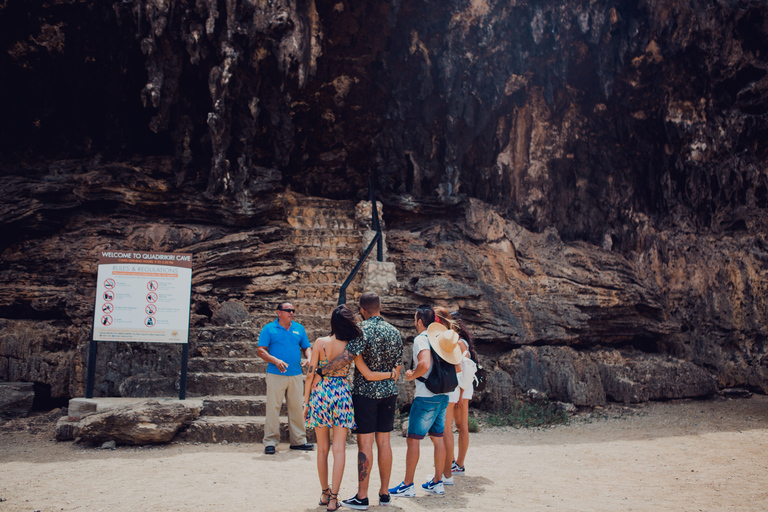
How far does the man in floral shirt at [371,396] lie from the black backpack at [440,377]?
32cm

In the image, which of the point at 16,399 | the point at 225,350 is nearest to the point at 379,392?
the point at 225,350

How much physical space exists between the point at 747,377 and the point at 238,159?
31.6 ft

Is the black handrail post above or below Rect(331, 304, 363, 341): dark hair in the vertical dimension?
above

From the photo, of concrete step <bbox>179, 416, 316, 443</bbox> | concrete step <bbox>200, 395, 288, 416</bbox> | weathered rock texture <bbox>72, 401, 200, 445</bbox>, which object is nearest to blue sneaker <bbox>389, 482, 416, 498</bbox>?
concrete step <bbox>179, 416, 316, 443</bbox>

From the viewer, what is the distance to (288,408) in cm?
484

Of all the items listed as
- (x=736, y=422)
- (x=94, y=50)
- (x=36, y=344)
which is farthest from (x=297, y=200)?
(x=736, y=422)

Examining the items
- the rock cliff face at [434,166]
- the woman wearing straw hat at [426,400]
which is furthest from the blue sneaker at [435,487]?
the rock cliff face at [434,166]

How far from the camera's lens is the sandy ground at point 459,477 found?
336 cm

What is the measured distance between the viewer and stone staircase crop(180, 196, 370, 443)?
505 centimetres

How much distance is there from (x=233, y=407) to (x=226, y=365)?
816 millimetres

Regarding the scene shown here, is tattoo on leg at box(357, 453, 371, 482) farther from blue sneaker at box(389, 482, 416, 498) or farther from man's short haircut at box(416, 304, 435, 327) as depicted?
man's short haircut at box(416, 304, 435, 327)

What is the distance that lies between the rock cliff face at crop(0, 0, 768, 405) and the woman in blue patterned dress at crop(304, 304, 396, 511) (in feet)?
12.4

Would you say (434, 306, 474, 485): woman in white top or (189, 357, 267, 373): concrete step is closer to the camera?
(434, 306, 474, 485): woman in white top

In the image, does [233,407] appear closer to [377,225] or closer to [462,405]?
[462,405]
